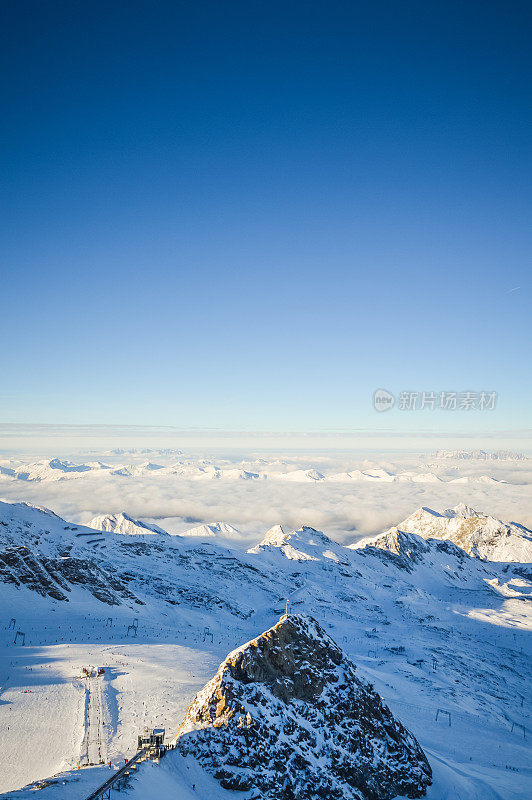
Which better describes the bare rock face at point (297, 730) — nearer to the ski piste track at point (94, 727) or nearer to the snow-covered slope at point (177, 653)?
the snow-covered slope at point (177, 653)

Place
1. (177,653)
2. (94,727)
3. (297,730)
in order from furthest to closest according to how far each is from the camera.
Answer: (177,653) → (94,727) → (297,730)

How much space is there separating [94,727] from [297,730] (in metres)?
28.1

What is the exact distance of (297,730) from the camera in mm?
33812

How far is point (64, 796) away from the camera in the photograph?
2677 centimetres

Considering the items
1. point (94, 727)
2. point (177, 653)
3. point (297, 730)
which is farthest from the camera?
point (177, 653)

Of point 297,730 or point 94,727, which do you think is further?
point 94,727

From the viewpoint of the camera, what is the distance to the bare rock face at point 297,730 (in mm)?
31562

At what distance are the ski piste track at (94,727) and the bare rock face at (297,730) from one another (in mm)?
11838

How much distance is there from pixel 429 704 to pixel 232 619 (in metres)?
72.3

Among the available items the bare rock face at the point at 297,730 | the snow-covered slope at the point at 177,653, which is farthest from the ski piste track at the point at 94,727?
the bare rock face at the point at 297,730

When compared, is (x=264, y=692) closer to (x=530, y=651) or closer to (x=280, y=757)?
(x=280, y=757)

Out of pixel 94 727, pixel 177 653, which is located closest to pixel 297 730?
pixel 94 727

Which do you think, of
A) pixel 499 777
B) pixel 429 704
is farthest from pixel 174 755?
pixel 429 704

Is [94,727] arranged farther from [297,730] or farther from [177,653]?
[177,653]
